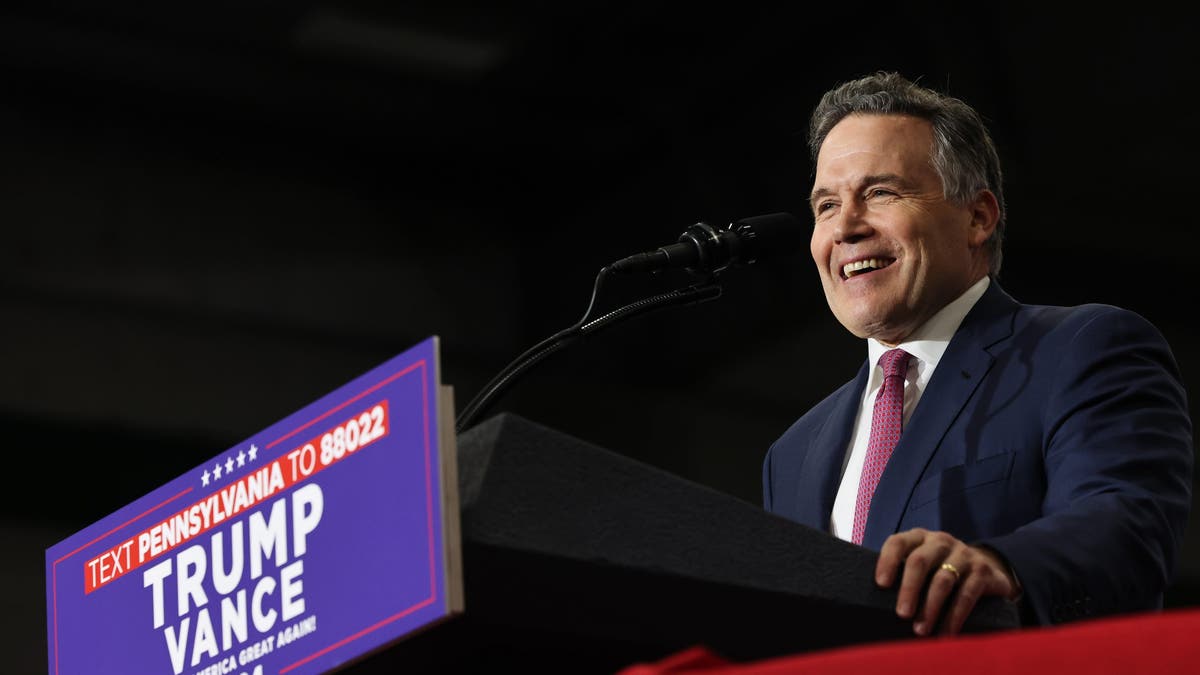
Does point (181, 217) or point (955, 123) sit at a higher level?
point (181, 217)

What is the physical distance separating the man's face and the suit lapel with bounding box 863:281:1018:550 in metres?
0.10

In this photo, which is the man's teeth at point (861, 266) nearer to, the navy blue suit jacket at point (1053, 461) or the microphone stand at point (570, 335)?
the navy blue suit jacket at point (1053, 461)

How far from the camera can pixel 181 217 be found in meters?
5.92

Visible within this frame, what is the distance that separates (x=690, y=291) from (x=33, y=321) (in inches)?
172

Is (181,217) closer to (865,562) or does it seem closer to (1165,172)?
(1165,172)

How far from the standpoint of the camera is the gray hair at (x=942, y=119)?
218cm

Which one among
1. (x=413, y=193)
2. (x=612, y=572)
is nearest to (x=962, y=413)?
(x=612, y=572)

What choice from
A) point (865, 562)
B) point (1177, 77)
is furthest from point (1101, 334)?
point (1177, 77)

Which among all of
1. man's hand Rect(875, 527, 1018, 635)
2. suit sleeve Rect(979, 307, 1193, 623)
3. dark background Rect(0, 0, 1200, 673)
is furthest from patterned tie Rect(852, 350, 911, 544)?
dark background Rect(0, 0, 1200, 673)

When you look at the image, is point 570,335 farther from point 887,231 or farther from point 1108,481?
point 887,231

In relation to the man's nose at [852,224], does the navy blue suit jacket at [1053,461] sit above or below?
below

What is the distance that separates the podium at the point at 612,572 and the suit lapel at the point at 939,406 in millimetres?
449

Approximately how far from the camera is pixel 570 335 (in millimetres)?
1654

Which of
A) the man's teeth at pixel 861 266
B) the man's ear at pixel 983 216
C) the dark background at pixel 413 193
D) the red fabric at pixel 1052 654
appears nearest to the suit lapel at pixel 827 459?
the man's teeth at pixel 861 266
